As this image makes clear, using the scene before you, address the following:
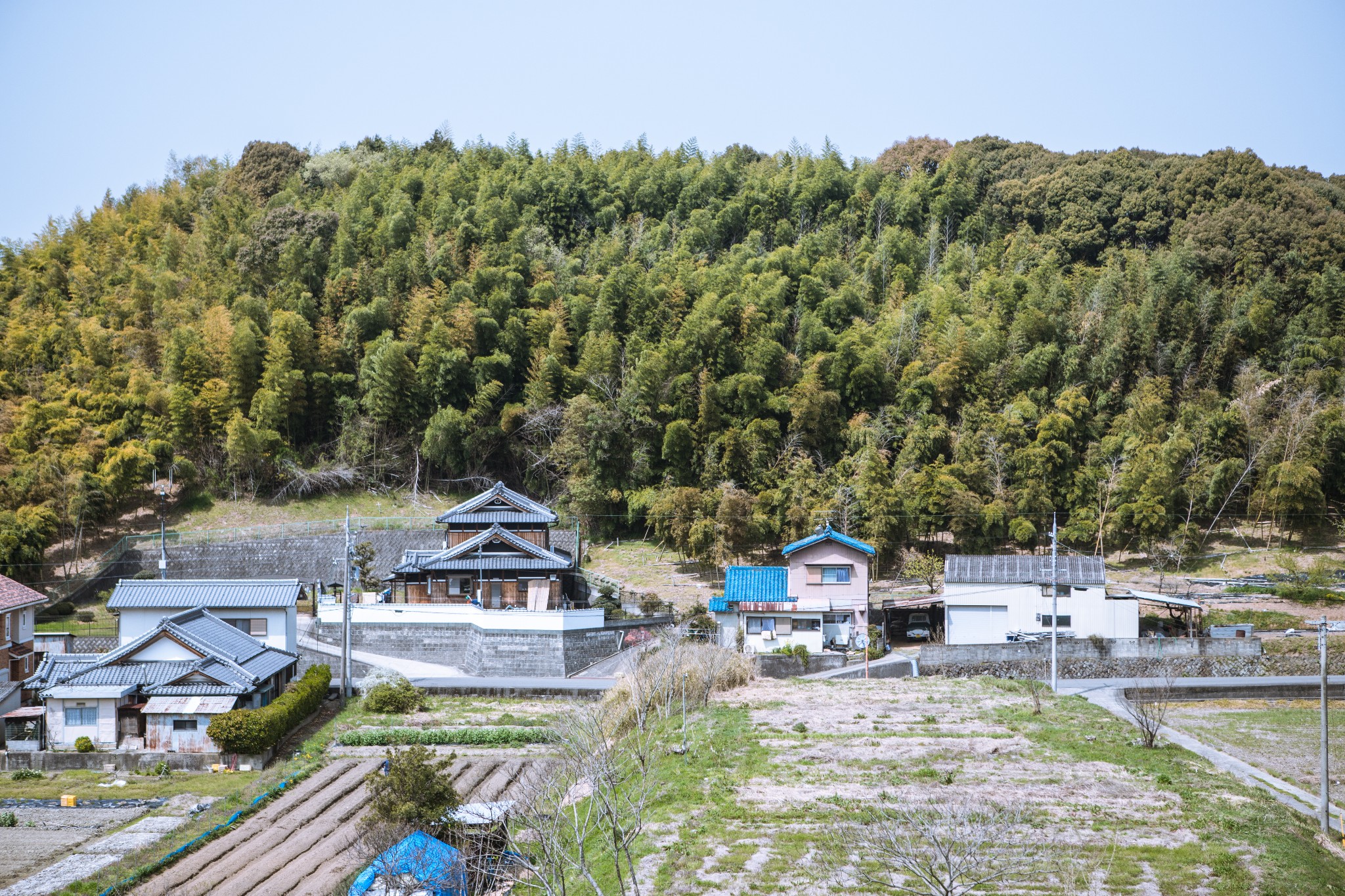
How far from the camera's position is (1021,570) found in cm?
2541

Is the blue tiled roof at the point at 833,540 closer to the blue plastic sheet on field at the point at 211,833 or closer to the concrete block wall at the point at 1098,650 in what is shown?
the concrete block wall at the point at 1098,650

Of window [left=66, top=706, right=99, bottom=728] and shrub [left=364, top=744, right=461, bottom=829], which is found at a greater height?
shrub [left=364, top=744, right=461, bottom=829]

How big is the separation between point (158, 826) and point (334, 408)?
89.0 feet

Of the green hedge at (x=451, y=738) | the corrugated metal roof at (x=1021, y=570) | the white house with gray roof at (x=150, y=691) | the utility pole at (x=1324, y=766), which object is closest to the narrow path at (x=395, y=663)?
the white house with gray roof at (x=150, y=691)

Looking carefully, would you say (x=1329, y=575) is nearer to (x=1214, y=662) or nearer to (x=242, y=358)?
(x=1214, y=662)

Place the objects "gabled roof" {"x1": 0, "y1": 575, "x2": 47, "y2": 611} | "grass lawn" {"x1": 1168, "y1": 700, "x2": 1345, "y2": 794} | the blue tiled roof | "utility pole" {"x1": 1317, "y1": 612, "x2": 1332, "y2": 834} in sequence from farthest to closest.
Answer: the blue tiled roof → "gabled roof" {"x1": 0, "y1": 575, "x2": 47, "y2": 611} → "grass lawn" {"x1": 1168, "y1": 700, "x2": 1345, "y2": 794} → "utility pole" {"x1": 1317, "y1": 612, "x2": 1332, "y2": 834}

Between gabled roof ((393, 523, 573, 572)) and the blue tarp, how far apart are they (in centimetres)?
1641

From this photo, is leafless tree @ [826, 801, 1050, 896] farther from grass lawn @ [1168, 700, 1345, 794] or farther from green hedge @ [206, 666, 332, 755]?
green hedge @ [206, 666, 332, 755]

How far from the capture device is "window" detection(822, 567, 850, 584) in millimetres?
26156

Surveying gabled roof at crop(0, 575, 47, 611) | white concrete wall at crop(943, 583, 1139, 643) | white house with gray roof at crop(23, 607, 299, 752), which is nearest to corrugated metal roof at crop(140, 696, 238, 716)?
white house with gray roof at crop(23, 607, 299, 752)

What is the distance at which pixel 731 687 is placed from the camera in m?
21.9

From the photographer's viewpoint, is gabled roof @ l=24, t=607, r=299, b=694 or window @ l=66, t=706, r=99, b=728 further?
gabled roof @ l=24, t=607, r=299, b=694

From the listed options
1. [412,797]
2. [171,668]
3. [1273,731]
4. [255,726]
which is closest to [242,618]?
[171,668]

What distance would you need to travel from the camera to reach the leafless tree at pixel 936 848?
32.6 ft
